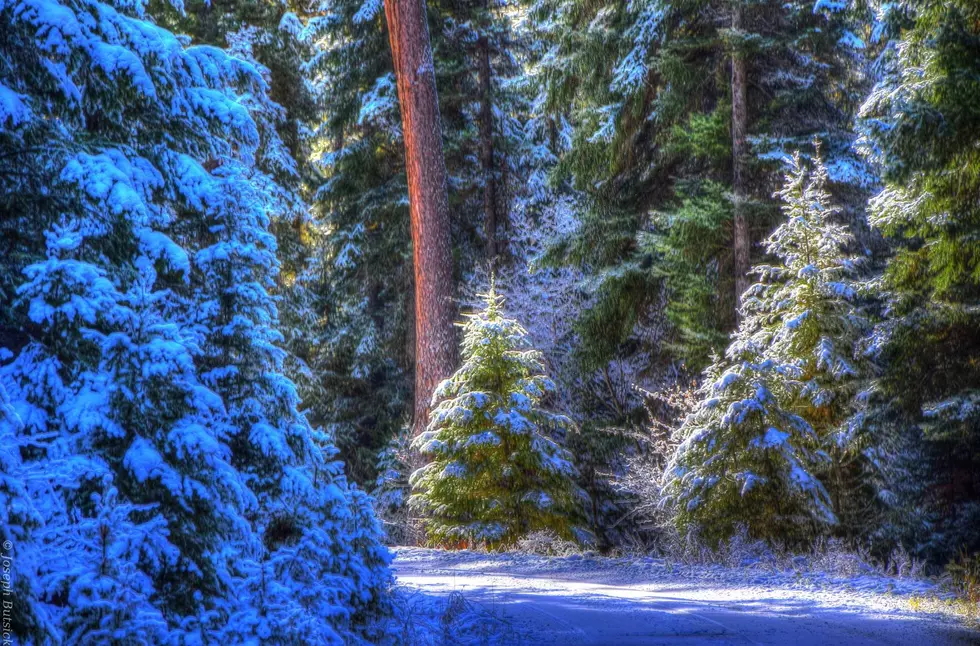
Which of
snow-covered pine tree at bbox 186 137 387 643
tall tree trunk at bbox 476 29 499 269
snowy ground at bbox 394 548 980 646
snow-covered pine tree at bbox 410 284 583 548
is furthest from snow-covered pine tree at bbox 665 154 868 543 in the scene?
tall tree trunk at bbox 476 29 499 269

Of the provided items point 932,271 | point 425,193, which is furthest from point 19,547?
point 425,193

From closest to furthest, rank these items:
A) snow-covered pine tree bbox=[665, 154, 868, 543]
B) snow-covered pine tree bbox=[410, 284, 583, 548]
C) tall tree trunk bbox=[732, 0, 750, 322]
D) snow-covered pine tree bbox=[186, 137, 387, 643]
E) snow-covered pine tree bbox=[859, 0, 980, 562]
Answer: snow-covered pine tree bbox=[186, 137, 387, 643] < snow-covered pine tree bbox=[859, 0, 980, 562] < snow-covered pine tree bbox=[665, 154, 868, 543] < snow-covered pine tree bbox=[410, 284, 583, 548] < tall tree trunk bbox=[732, 0, 750, 322]

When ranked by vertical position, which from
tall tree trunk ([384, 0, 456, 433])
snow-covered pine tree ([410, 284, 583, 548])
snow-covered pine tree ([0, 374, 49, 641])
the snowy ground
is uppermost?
tall tree trunk ([384, 0, 456, 433])

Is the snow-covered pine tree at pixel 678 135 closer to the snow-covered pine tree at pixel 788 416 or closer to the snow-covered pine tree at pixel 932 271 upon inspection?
the snow-covered pine tree at pixel 788 416

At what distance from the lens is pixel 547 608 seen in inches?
248

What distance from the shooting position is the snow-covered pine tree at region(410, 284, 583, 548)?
12.8 metres

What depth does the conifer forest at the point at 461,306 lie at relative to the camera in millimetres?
4227

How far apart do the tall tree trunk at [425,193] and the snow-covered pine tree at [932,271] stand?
7.63 meters

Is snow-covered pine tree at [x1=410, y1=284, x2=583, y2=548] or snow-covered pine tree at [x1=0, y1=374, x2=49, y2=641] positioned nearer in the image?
snow-covered pine tree at [x1=0, y1=374, x2=49, y2=641]

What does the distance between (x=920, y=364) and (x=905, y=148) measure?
2684 millimetres

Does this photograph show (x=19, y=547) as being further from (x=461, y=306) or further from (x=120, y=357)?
(x=461, y=306)

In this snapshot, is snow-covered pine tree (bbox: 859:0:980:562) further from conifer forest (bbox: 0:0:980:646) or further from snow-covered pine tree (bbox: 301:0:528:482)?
snow-covered pine tree (bbox: 301:0:528:482)

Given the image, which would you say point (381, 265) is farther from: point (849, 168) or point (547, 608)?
point (547, 608)

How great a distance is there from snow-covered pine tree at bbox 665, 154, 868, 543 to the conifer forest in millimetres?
47
